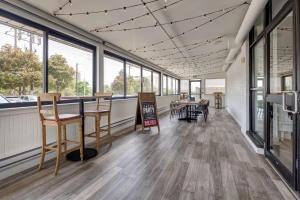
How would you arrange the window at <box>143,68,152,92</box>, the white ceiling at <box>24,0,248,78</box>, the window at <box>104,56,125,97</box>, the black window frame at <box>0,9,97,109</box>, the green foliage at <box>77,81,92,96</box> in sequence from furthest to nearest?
the window at <box>143,68,152,92</box> < the window at <box>104,56,125,97</box> < the green foliage at <box>77,81,92,96</box> < the white ceiling at <box>24,0,248,78</box> < the black window frame at <box>0,9,97,109</box>

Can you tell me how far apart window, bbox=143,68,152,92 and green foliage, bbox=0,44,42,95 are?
4752 millimetres

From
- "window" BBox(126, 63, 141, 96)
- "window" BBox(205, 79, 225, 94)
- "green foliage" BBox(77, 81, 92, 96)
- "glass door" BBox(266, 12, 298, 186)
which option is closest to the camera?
"glass door" BBox(266, 12, 298, 186)

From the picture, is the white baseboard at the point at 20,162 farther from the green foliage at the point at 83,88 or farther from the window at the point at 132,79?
the window at the point at 132,79

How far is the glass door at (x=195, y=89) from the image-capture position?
12836 millimetres

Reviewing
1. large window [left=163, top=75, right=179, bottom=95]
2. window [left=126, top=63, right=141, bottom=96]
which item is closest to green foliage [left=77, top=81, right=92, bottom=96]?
window [left=126, top=63, right=141, bottom=96]

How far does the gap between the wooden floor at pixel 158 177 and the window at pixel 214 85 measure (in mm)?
9531

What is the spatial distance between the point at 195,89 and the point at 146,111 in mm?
8872

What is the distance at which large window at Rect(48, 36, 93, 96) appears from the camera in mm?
3217

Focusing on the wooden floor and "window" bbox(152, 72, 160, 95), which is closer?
the wooden floor

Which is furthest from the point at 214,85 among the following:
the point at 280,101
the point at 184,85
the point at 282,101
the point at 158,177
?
the point at 158,177

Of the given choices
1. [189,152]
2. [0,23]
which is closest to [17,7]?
[0,23]

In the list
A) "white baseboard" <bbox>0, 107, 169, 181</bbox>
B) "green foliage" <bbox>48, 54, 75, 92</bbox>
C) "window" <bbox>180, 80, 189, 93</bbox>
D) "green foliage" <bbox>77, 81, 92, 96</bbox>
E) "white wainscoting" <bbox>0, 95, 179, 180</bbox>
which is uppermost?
"window" <bbox>180, 80, 189, 93</bbox>

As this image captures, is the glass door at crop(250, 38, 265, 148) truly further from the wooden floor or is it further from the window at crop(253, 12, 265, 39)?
the wooden floor

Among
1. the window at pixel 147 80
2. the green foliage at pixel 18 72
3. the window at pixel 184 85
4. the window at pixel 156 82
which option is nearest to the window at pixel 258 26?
the green foliage at pixel 18 72
